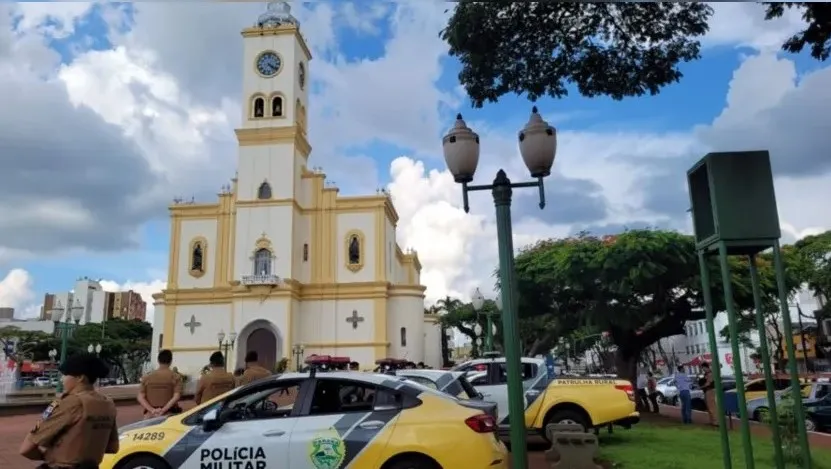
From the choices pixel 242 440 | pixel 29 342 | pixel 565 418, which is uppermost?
pixel 29 342

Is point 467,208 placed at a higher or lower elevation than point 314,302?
lower

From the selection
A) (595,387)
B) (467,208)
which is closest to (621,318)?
(595,387)

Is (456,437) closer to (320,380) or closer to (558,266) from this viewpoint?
(320,380)

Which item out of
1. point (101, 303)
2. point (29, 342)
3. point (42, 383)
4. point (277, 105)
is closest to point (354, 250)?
point (277, 105)

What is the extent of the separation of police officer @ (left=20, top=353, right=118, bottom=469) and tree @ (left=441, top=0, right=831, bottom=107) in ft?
14.9

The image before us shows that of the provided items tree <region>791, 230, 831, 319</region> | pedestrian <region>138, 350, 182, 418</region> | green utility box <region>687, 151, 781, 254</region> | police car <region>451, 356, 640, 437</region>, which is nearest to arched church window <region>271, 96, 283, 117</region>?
tree <region>791, 230, 831, 319</region>

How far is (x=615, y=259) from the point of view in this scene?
18578 millimetres

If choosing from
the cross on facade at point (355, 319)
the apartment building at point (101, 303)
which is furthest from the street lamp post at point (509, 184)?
the apartment building at point (101, 303)

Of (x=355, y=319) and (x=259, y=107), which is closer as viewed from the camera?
(x=355, y=319)

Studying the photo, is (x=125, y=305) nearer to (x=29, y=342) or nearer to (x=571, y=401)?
(x=29, y=342)

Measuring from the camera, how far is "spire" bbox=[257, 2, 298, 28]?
4391 cm

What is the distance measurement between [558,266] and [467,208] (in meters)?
14.0

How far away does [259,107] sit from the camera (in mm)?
42375

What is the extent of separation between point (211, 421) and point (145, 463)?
0.78 meters
